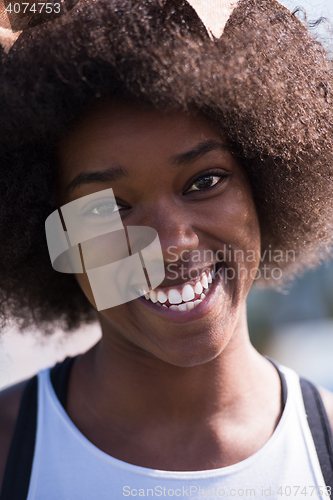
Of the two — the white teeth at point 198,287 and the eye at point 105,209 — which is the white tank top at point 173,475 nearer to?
the white teeth at point 198,287

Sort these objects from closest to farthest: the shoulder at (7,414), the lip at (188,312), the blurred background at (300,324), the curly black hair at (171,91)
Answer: the curly black hair at (171,91), the lip at (188,312), the shoulder at (7,414), the blurred background at (300,324)

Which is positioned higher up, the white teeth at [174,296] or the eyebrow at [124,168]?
the eyebrow at [124,168]

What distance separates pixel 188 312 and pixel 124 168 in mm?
505

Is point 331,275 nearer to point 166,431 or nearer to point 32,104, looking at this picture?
point 166,431

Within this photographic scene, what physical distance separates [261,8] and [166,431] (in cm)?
152

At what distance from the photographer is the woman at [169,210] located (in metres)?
1.42

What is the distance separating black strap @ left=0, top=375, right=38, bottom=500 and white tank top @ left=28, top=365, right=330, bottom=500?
0.03 metres

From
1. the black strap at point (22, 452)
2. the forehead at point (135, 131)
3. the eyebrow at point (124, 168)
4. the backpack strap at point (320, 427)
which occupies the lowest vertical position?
the black strap at point (22, 452)

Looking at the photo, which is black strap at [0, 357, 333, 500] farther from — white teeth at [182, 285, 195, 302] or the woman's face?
white teeth at [182, 285, 195, 302]

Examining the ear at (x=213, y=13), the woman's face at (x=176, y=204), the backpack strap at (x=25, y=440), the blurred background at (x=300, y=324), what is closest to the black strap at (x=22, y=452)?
the backpack strap at (x=25, y=440)

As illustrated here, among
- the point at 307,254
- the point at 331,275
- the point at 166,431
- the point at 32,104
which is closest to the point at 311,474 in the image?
the point at 166,431

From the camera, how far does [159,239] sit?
57.1 inches

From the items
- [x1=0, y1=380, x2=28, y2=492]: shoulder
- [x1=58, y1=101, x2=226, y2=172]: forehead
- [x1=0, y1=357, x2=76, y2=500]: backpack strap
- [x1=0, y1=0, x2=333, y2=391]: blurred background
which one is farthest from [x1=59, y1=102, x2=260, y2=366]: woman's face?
[x1=0, y1=0, x2=333, y2=391]: blurred background

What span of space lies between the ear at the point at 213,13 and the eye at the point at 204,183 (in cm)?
43
